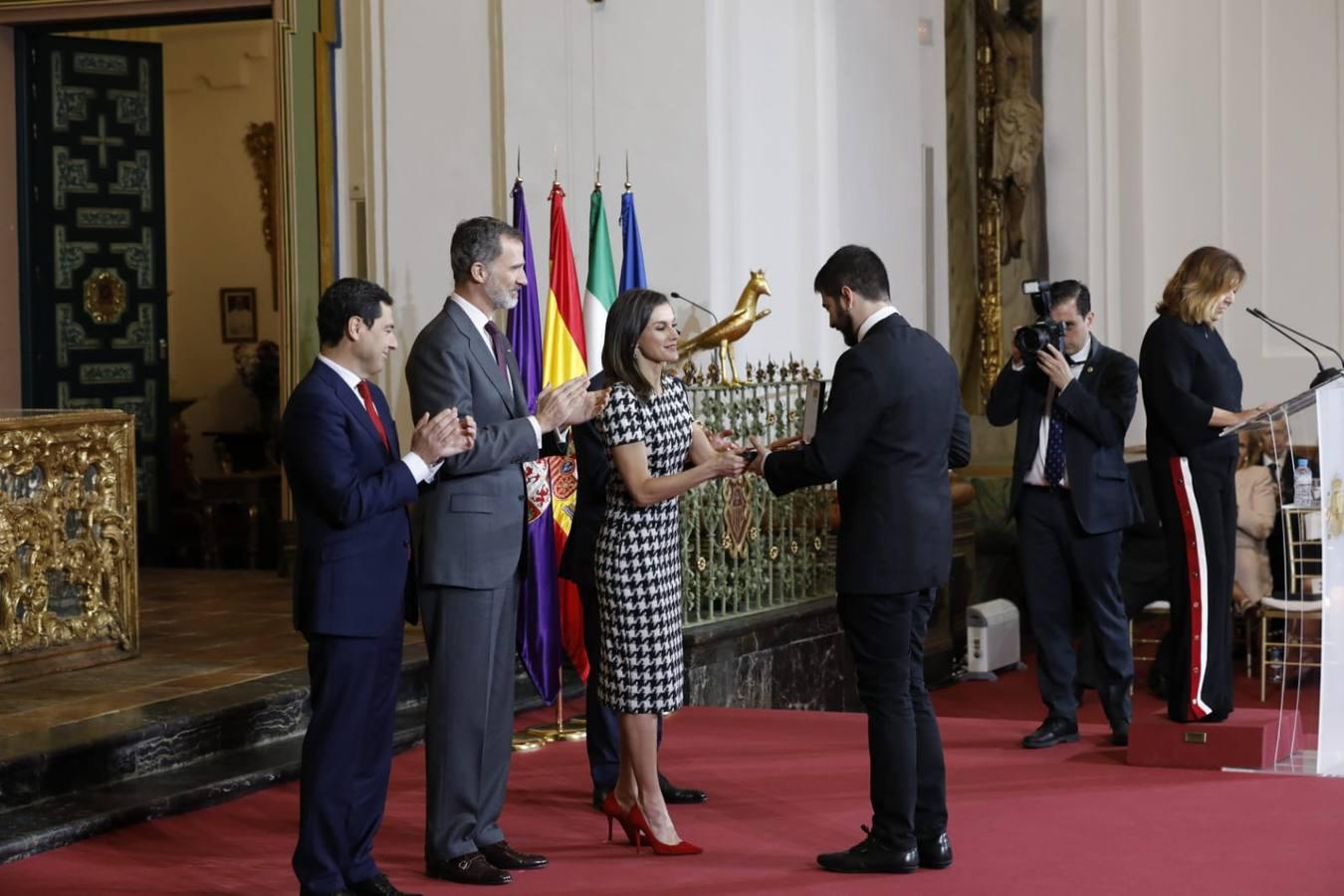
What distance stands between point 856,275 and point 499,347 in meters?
0.93

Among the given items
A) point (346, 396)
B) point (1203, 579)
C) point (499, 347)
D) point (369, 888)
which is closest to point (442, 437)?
point (346, 396)

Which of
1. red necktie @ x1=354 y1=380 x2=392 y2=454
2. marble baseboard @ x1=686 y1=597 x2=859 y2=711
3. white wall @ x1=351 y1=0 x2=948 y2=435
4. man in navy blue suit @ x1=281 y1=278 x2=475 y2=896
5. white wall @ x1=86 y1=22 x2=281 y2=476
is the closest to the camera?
man in navy blue suit @ x1=281 y1=278 x2=475 y2=896

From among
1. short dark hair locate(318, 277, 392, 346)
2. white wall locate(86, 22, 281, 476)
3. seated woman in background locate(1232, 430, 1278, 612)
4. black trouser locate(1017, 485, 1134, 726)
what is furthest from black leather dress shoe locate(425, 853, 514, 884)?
white wall locate(86, 22, 281, 476)

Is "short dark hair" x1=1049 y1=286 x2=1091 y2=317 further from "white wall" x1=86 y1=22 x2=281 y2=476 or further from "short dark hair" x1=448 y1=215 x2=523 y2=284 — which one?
"white wall" x1=86 y1=22 x2=281 y2=476

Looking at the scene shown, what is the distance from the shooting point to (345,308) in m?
A: 4.32

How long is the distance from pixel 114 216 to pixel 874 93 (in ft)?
14.0

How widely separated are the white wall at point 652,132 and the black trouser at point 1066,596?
8.91 ft

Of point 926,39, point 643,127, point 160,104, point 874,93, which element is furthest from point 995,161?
point 160,104

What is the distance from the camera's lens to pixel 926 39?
36.6 feet

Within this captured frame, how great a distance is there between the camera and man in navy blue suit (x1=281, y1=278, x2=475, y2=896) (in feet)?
13.9

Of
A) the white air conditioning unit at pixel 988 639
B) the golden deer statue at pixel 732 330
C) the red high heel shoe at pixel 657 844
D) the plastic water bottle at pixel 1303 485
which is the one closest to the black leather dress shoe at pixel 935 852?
the red high heel shoe at pixel 657 844

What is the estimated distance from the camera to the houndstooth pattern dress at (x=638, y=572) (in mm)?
4809

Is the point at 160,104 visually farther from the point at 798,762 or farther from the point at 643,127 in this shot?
the point at 798,762

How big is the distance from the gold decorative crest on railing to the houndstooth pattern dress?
284cm
